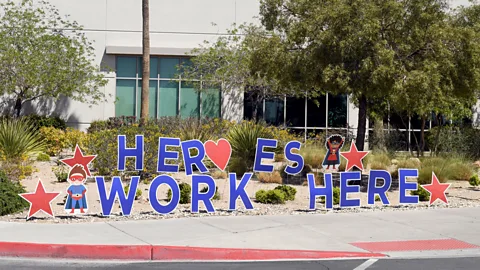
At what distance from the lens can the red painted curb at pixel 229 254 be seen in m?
9.63

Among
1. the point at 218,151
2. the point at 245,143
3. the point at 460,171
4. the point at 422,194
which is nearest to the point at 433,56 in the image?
the point at 422,194

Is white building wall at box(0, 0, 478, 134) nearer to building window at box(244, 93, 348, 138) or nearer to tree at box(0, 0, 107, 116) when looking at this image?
tree at box(0, 0, 107, 116)

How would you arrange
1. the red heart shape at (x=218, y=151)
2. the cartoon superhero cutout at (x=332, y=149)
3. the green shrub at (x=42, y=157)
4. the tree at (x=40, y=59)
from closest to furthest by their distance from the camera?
the red heart shape at (x=218, y=151), the cartoon superhero cutout at (x=332, y=149), the green shrub at (x=42, y=157), the tree at (x=40, y=59)

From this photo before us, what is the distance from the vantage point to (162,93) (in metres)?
32.5

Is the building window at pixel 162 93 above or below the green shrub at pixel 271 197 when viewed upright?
above

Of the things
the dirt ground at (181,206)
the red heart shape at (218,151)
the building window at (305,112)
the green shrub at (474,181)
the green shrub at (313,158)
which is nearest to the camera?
the dirt ground at (181,206)

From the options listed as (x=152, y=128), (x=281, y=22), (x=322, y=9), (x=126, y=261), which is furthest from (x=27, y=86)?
(x=126, y=261)

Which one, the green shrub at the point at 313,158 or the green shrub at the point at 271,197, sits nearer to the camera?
the green shrub at the point at 271,197

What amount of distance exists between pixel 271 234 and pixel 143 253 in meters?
2.42

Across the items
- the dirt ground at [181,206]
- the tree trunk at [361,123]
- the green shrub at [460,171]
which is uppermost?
the tree trunk at [361,123]

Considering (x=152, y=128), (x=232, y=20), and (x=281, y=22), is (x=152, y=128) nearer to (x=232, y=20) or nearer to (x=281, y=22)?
(x=281, y=22)

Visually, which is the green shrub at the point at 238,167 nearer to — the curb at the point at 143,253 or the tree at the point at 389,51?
the tree at the point at 389,51

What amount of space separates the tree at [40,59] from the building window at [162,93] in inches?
68.9

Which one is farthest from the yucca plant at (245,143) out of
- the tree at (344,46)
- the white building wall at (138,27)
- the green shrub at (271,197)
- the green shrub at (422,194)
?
the white building wall at (138,27)
